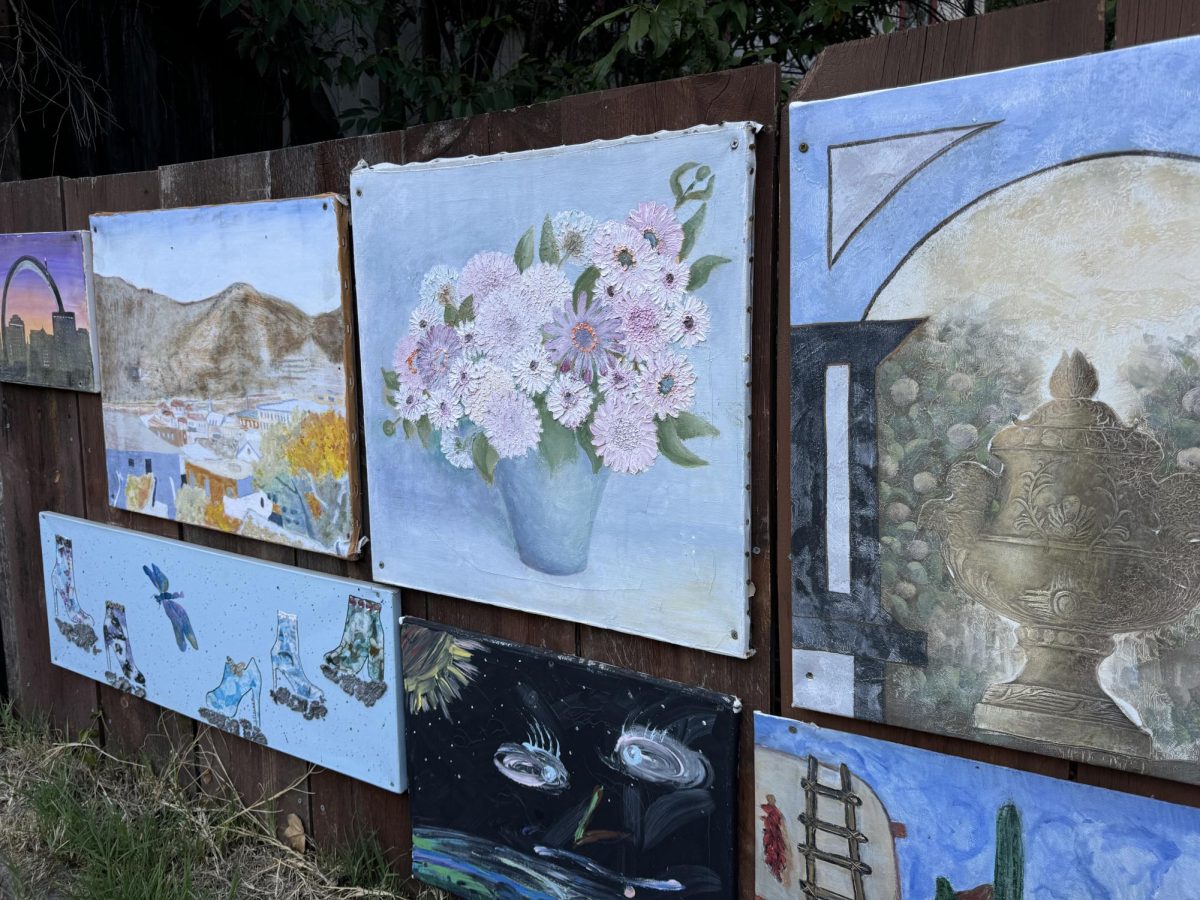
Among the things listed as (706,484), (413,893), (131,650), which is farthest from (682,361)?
(131,650)

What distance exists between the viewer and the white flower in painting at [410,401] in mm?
1863

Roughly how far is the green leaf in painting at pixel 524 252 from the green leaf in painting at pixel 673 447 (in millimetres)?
372

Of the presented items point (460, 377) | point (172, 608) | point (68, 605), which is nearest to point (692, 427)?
point (460, 377)

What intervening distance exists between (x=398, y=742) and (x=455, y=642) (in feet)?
0.96

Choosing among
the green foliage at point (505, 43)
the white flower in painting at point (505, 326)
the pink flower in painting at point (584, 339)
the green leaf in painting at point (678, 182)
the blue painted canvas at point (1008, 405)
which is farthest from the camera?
the green foliage at point (505, 43)

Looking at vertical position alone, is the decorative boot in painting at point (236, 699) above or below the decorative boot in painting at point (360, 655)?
below

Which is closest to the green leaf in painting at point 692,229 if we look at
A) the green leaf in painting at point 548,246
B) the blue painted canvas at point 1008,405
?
the blue painted canvas at point 1008,405

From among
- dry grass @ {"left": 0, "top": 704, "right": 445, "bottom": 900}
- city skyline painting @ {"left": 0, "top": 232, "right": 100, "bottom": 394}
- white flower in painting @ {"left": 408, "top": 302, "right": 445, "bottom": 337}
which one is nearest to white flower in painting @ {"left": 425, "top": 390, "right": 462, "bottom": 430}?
white flower in painting @ {"left": 408, "top": 302, "right": 445, "bottom": 337}

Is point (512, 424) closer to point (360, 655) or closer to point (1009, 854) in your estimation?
point (360, 655)

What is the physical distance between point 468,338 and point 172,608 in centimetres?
126

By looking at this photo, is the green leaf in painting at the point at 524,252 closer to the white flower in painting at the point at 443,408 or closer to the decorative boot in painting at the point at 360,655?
the white flower in painting at the point at 443,408

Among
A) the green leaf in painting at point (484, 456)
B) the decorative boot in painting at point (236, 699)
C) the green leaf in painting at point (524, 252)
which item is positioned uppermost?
the green leaf in painting at point (524, 252)

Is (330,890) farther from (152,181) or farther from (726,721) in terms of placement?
(152,181)

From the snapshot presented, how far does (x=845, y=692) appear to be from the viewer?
142 cm
